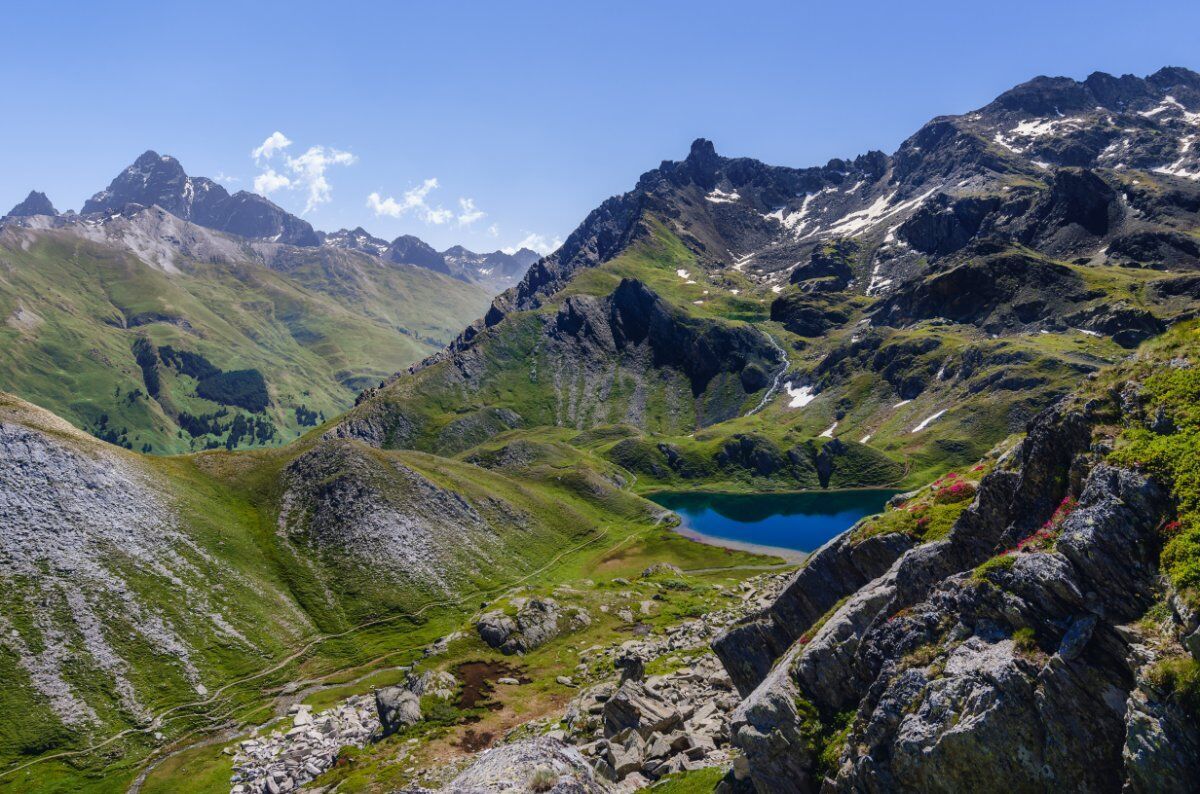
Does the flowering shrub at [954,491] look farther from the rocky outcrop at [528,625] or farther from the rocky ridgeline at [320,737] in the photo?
the rocky outcrop at [528,625]


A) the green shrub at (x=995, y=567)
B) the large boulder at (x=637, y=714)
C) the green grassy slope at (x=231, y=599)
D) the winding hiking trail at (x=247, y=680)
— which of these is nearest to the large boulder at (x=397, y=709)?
the winding hiking trail at (x=247, y=680)

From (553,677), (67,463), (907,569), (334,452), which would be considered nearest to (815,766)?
(907,569)

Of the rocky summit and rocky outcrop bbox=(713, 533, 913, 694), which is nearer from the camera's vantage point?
the rocky summit

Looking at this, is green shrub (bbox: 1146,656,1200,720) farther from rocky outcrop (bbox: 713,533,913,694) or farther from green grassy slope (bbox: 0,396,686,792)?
green grassy slope (bbox: 0,396,686,792)

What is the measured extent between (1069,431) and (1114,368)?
3758 millimetres

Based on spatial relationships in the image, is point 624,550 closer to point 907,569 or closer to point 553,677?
point 553,677

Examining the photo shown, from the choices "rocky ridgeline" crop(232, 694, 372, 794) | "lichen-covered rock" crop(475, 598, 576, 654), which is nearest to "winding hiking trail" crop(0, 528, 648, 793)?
"rocky ridgeline" crop(232, 694, 372, 794)

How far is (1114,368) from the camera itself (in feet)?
95.3

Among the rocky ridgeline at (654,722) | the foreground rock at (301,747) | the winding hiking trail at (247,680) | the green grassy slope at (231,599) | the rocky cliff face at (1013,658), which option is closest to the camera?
the rocky cliff face at (1013,658)

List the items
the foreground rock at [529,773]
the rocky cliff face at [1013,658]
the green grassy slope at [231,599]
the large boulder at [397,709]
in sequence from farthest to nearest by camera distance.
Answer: the green grassy slope at [231,599]
the large boulder at [397,709]
the foreground rock at [529,773]
the rocky cliff face at [1013,658]

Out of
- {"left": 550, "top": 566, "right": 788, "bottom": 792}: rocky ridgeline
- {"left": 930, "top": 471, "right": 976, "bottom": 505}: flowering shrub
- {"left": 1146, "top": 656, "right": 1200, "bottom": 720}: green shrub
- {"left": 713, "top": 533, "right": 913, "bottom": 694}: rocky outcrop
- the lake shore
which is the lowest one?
the lake shore

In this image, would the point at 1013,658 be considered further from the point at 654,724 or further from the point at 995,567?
the point at 654,724

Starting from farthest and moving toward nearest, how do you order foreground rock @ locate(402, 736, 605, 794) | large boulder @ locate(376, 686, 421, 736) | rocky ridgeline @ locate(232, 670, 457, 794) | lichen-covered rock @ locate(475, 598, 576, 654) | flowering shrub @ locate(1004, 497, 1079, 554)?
lichen-covered rock @ locate(475, 598, 576, 654), large boulder @ locate(376, 686, 421, 736), rocky ridgeline @ locate(232, 670, 457, 794), foreground rock @ locate(402, 736, 605, 794), flowering shrub @ locate(1004, 497, 1079, 554)

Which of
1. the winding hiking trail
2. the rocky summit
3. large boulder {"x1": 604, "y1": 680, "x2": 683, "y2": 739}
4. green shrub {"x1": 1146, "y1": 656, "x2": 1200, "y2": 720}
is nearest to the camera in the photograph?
green shrub {"x1": 1146, "y1": 656, "x2": 1200, "y2": 720}
